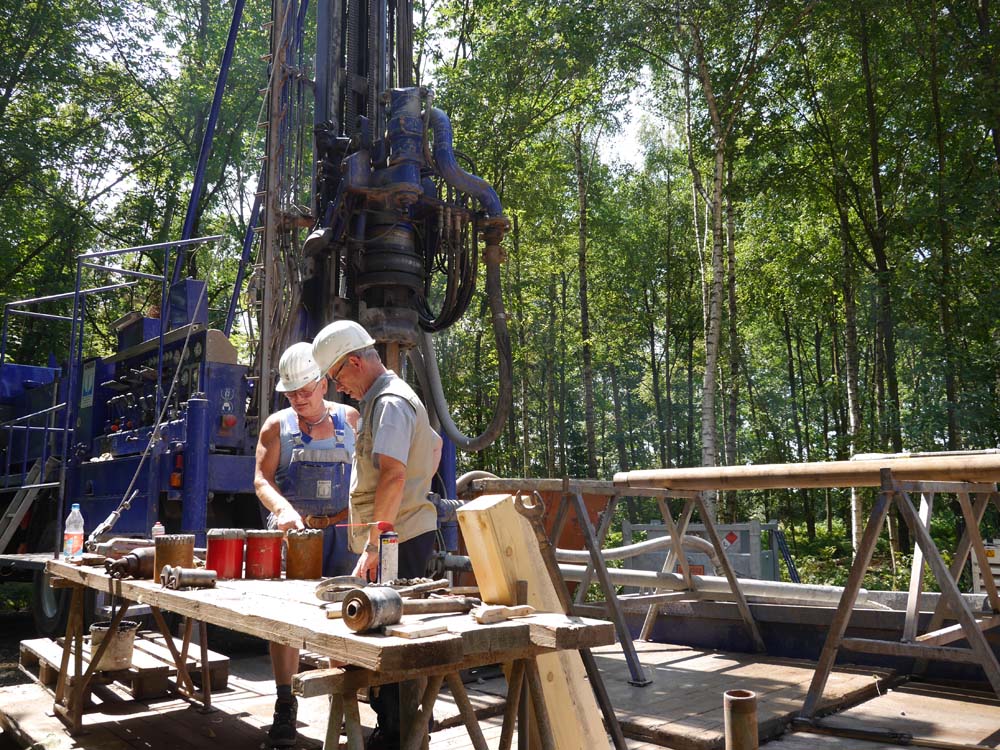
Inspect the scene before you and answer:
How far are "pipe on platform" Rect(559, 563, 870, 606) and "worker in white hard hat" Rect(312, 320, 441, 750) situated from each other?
4.83ft

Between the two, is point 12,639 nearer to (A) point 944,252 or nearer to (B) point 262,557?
(B) point 262,557

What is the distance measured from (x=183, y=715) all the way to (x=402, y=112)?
4.38 metres

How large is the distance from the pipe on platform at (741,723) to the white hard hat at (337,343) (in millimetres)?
2211

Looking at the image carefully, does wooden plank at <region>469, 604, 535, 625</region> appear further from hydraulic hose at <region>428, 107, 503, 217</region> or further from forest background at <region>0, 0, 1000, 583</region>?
forest background at <region>0, 0, 1000, 583</region>

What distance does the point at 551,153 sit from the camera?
2002 cm

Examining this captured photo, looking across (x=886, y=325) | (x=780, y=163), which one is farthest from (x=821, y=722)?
(x=780, y=163)

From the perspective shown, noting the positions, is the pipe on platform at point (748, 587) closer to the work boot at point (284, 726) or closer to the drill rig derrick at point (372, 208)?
the work boot at point (284, 726)

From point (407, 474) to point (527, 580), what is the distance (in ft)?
3.67

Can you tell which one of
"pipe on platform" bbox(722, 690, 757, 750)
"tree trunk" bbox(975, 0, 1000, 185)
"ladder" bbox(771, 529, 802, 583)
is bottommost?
"ladder" bbox(771, 529, 802, 583)

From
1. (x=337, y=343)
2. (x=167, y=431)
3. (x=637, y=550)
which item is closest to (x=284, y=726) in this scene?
(x=337, y=343)

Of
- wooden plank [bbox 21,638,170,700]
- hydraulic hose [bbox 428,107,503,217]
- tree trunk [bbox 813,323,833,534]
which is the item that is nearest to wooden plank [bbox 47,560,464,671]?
wooden plank [bbox 21,638,170,700]

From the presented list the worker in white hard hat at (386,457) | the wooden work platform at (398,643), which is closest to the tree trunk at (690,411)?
the worker in white hard hat at (386,457)

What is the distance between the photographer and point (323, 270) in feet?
20.9

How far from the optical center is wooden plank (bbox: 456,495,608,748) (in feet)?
7.55
